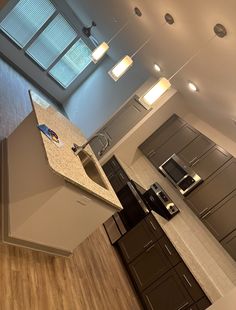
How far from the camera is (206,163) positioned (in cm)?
464

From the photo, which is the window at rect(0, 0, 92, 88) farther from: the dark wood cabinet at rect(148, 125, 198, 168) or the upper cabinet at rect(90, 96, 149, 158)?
the dark wood cabinet at rect(148, 125, 198, 168)

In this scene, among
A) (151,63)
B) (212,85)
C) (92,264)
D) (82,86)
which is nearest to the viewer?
(92,264)

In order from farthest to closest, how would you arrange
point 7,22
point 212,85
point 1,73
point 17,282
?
point 7,22, point 1,73, point 212,85, point 17,282

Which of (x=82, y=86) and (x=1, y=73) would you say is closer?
(x=1, y=73)

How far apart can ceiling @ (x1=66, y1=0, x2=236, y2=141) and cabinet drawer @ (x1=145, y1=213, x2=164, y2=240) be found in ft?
5.61

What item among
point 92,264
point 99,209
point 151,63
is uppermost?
point 151,63

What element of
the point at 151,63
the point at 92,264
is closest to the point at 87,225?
the point at 92,264

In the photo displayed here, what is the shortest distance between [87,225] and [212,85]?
7.77 ft

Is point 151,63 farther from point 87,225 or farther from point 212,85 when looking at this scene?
point 87,225

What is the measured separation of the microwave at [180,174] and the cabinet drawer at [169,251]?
106 cm

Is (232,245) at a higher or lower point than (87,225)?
higher

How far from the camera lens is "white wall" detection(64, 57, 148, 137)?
6.40 m

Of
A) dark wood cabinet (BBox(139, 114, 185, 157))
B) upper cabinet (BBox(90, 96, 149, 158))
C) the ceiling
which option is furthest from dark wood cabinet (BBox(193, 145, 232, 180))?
upper cabinet (BBox(90, 96, 149, 158))

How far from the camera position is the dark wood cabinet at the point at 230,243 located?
3854 mm
